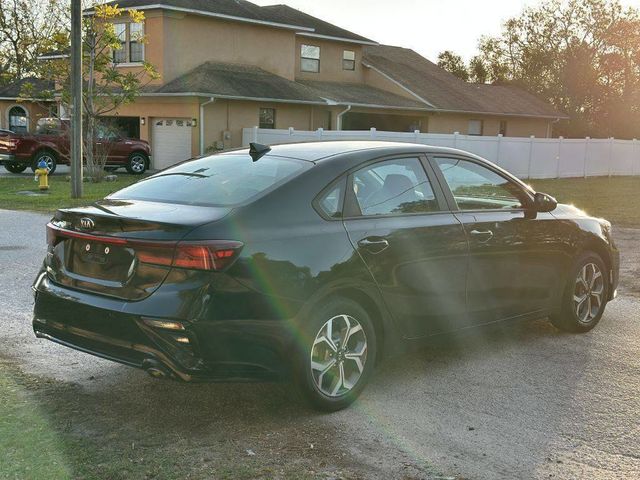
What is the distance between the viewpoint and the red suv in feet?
81.7

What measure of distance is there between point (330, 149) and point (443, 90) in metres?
36.1

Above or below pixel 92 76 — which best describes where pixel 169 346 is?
below

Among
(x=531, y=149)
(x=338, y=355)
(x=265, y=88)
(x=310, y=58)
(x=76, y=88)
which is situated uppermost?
(x=310, y=58)

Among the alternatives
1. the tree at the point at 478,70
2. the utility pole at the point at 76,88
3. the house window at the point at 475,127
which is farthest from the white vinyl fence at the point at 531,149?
the tree at the point at 478,70

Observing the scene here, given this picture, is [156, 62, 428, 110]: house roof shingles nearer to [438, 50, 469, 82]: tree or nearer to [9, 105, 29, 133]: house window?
[9, 105, 29, 133]: house window

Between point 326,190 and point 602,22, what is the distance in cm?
5832

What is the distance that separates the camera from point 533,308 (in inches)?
241

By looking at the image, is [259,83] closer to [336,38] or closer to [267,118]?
[267,118]

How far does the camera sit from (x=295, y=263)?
442 cm

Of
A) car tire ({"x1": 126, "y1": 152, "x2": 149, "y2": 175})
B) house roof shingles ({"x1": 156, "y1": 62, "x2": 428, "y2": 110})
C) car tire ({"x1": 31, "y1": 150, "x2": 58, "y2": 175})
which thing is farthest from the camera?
house roof shingles ({"x1": 156, "y1": 62, "x2": 428, "y2": 110})

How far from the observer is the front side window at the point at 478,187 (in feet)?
18.6

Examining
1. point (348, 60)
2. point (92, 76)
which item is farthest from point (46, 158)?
point (348, 60)

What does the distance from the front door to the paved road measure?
45 centimetres

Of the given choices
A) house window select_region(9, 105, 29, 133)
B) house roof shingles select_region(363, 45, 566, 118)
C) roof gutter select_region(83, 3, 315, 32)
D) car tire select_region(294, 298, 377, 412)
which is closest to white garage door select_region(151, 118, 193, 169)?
roof gutter select_region(83, 3, 315, 32)
